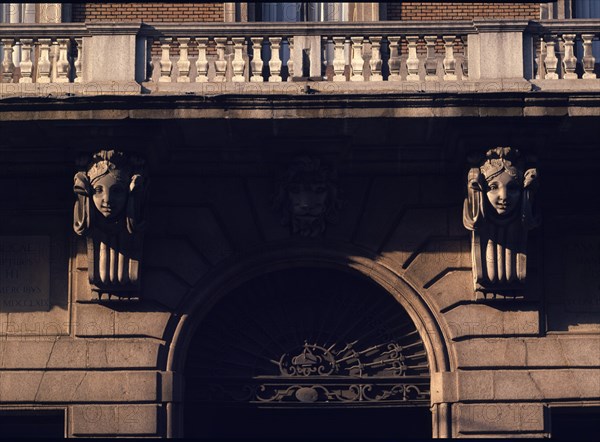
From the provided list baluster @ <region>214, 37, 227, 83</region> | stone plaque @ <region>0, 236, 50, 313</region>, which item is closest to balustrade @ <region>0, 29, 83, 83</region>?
baluster @ <region>214, 37, 227, 83</region>

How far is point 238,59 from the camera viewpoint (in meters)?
15.7

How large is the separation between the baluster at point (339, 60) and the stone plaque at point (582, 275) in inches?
129

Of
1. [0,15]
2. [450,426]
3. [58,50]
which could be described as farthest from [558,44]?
[0,15]

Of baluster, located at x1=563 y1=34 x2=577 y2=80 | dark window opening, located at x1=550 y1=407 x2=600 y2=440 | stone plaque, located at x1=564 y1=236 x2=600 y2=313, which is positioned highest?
baluster, located at x1=563 y1=34 x2=577 y2=80

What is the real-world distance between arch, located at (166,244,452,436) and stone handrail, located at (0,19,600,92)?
200cm

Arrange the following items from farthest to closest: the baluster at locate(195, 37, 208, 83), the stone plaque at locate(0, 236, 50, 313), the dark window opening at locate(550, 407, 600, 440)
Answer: the stone plaque at locate(0, 236, 50, 313) < the dark window opening at locate(550, 407, 600, 440) < the baluster at locate(195, 37, 208, 83)

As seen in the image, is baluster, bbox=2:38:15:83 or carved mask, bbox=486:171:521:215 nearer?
carved mask, bbox=486:171:521:215

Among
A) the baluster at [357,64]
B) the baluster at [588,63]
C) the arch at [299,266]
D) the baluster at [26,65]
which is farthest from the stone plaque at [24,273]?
the baluster at [588,63]

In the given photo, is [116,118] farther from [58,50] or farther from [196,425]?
[196,425]

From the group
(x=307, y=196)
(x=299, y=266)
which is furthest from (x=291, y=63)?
(x=299, y=266)

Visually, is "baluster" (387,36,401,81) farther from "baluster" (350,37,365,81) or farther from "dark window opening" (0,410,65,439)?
"dark window opening" (0,410,65,439)

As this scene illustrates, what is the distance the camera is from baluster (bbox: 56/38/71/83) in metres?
15.7

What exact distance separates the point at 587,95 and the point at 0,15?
7472mm

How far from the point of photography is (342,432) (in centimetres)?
1644
